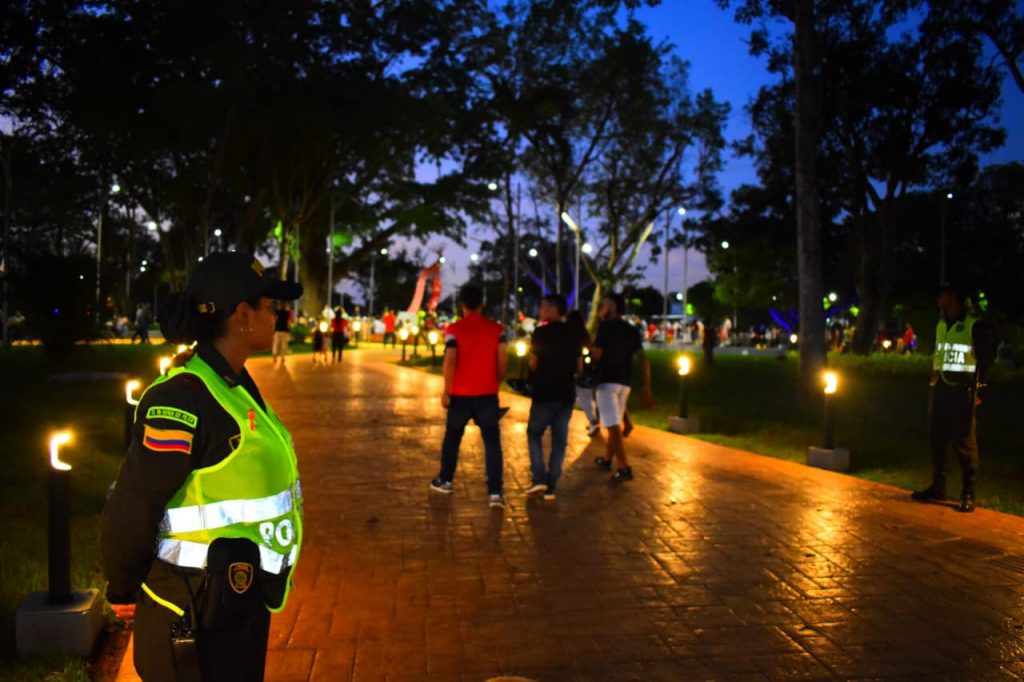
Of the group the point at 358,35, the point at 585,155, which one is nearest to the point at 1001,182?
the point at 585,155

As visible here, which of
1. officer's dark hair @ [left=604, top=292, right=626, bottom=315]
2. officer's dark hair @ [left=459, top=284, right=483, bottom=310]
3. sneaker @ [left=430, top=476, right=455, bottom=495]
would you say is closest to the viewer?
officer's dark hair @ [left=459, top=284, right=483, bottom=310]

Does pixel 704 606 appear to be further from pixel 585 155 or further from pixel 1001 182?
pixel 1001 182

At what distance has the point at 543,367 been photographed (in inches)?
320

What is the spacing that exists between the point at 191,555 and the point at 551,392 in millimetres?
5941

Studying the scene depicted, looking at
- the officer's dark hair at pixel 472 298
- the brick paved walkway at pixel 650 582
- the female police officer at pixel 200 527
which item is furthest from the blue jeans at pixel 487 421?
the female police officer at pixel 200 527

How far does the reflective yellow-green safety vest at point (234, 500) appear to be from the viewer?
90.4 inches

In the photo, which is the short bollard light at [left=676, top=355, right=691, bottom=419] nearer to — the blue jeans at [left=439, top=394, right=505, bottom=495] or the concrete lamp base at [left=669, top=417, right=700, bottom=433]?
the concrete lamp base at [left=669, top=417, right=700, bottom=433]

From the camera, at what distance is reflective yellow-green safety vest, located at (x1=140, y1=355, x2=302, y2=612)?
2.30 meters

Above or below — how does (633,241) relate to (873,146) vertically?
below

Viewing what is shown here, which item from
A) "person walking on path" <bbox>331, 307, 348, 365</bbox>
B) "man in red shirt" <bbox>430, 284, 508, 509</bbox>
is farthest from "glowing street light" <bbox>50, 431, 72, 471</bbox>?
"person walking on path" <bbox>331, 307, 348, 365</bbox>

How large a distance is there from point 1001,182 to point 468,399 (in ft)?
178

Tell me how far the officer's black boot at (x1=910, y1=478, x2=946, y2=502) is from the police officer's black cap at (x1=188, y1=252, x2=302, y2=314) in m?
7.04

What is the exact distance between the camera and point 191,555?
230cm

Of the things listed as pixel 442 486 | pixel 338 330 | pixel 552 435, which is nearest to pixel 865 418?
pixel 552 435
